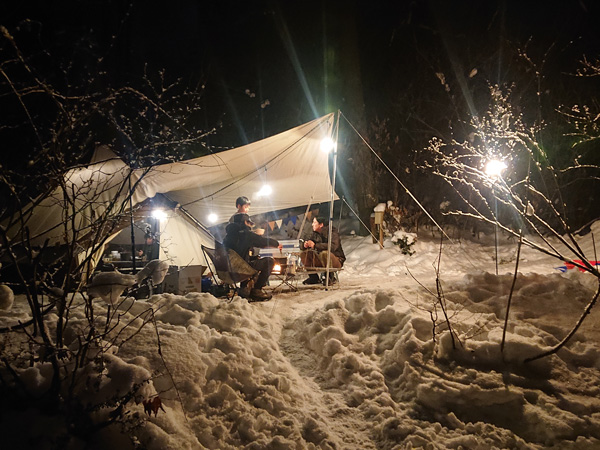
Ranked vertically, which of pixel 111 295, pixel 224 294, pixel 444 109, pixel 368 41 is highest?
pixel 368 41

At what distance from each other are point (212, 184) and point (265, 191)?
142cm

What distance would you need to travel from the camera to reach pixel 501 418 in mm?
2314

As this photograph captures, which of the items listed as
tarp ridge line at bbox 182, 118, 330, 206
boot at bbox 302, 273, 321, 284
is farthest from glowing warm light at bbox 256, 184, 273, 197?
boot at bbox 302, 273, 321, 284

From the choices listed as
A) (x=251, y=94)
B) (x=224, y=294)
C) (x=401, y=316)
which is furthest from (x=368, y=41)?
(x=401, y=316)

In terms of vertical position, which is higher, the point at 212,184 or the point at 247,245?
the point at 212,184

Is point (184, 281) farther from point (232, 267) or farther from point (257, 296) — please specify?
point (257, 296)

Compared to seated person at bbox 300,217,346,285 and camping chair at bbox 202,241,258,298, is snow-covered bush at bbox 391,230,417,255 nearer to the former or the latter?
seated person at bbox 300,217,346,285

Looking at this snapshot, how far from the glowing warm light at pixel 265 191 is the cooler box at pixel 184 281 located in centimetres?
370

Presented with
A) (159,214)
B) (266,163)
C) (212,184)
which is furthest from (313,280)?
(159,214)

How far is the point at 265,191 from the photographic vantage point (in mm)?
8969

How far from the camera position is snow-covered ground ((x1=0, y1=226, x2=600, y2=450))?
2062mm

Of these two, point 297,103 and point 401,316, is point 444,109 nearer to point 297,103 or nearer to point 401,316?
point 297,103

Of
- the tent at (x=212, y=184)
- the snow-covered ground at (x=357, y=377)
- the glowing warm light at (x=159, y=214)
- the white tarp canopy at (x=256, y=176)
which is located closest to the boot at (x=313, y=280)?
the tent at (x=212, y=184)

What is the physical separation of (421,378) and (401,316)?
0.81m
